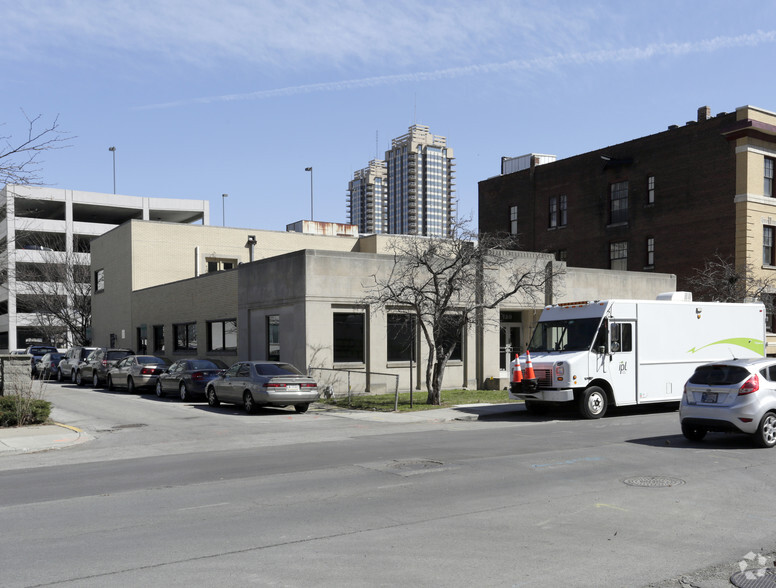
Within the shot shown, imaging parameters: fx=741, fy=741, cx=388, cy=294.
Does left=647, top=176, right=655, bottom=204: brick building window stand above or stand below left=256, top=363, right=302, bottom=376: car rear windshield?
above

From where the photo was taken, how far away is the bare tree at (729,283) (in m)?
34.9

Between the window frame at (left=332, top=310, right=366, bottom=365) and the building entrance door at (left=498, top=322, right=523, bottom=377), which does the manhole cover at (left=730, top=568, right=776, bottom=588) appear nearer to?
the window frame at (left=332, top=310, right=366, bottom=365)

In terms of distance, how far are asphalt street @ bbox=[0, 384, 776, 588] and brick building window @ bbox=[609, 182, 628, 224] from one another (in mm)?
31218

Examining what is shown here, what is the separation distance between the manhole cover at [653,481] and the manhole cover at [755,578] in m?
3.66

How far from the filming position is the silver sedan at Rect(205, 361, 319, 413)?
2145 centimetres

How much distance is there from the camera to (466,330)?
28.9m

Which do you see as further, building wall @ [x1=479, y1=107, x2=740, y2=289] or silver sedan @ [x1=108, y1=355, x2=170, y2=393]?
building wall @ [x1=479, y1=107, x2=740, y2=289]

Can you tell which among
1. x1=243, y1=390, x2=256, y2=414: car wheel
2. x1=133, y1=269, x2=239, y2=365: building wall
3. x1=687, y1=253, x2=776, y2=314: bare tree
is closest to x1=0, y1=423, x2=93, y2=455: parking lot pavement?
x1=243, y1=390, x2=256, y2=414: car wheel

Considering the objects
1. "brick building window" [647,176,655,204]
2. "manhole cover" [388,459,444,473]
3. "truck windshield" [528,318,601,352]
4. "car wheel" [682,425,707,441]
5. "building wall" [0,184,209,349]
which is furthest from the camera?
"building wall" [0,184,209,349]

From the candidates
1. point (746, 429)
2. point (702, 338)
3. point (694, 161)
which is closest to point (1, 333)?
point (694, 161)

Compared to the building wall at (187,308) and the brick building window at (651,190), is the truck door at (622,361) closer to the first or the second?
the building wall at (187,308)

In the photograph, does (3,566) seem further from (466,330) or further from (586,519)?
(466,330)

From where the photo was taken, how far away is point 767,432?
537 inches

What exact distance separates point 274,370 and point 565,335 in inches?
337
